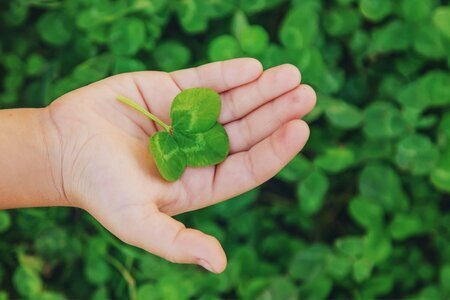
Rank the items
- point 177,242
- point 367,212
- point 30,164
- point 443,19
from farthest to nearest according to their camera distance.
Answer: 1. point 367,212
2. point 443,19
3. point 30,164
4. point 177,242

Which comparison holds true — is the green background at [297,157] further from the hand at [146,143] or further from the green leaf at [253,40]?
the hand at [146,143]

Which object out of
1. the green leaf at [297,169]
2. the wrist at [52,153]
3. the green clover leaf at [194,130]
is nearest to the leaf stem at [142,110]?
the green clover leaf at [194,130]

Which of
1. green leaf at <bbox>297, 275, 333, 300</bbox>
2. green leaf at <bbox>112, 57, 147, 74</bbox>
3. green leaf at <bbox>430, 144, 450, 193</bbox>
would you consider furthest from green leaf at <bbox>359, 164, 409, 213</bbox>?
green leaf at <bbox>112, 57, 147, 74</bbox>

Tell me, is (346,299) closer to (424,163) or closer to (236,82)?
(424,163)

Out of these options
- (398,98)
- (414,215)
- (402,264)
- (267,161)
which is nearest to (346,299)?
(402,264)

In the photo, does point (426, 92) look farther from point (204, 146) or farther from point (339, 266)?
point (204, 146)

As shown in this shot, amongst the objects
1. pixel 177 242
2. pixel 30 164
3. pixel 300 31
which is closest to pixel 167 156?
pixel 177 242

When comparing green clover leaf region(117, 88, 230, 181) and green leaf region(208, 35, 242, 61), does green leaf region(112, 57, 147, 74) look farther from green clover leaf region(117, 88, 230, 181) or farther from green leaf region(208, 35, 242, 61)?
green clover leaf region(117, 88, 230, 181)
